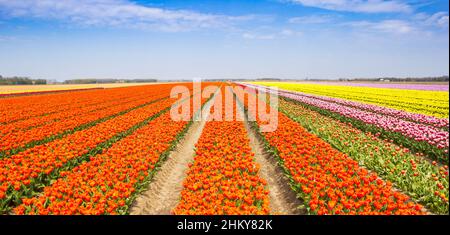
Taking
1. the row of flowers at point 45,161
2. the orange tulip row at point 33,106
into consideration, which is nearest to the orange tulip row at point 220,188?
the row of flowers at point 45,161

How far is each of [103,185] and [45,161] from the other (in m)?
3.23

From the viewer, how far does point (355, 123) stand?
51.1ft

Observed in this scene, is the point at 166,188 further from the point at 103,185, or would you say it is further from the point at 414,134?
the point at 414,134

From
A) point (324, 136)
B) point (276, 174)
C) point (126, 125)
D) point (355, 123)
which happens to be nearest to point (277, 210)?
point (276, 174)

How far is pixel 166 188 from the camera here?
814 centimetres

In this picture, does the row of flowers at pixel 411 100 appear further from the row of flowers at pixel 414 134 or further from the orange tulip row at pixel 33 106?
the orange tulip row at pixel 33 106

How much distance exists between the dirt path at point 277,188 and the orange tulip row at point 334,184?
0.31m

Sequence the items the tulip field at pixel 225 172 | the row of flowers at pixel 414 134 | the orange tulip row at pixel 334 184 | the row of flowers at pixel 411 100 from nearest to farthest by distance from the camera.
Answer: the orange tulip row at pixel 334 184 < the tulip field at pixel 225 172 < the row of flowers at pixel 414 134 < the row of flowers at pixel 411 100

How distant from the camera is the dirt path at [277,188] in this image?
22.2ft

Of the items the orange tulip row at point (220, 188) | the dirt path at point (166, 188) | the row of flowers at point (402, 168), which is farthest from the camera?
the dirt path at point (166, 188)

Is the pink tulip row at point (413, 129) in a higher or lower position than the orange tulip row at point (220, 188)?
higher
